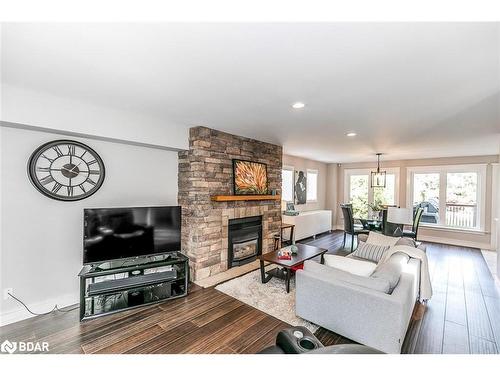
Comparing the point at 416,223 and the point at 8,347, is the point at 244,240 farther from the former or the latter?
the point at 416,223

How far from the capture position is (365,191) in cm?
768

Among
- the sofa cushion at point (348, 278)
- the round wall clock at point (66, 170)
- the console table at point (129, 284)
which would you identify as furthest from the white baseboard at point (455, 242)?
the round wall clock at point (66, 170)

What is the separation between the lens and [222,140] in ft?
12.7

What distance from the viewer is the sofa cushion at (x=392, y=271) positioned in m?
2.15

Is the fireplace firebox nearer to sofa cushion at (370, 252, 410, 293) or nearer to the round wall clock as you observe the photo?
the round wall clock

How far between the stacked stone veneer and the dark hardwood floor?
70cm

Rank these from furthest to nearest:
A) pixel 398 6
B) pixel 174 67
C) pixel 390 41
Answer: pixel 174 67 → pixel 390 41 → pixel 398 6

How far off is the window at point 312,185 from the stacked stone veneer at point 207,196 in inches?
147

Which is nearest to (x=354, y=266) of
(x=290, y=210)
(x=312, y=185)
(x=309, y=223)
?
(x=290, y=210)

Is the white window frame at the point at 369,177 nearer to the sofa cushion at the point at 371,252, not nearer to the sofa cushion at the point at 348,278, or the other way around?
the sofa cushion at the point at 371,252

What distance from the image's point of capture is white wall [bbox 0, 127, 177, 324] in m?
2.42

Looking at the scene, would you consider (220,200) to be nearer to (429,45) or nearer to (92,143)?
(92,143)

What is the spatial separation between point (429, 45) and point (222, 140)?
2.86 m
